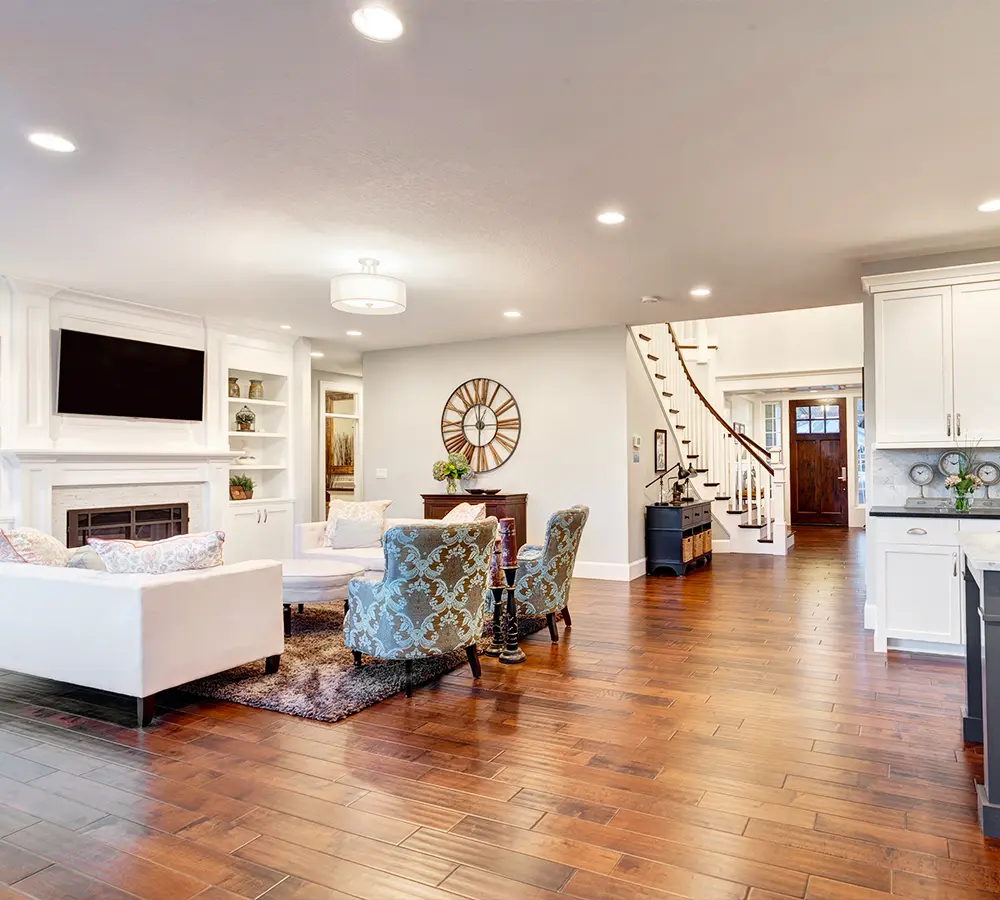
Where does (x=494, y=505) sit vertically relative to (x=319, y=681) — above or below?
above

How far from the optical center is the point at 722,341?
11.2 metres

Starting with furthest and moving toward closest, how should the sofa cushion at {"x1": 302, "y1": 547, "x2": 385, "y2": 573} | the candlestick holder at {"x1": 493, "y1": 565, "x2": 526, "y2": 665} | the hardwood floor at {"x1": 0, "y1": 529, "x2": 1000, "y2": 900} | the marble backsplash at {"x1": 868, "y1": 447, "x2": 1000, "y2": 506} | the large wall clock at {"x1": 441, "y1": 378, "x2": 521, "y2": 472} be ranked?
the large wall clock at {"x1": 441, "y1": 378, "x2": 521, "y2": 472} < the sofa cushion at {"x1": 302, "y1": 547, "x2": 385, "y2": 573} < the marble backsplash at {"x1": 868, "y1": 447, "x2": 1000, "y2": 506} < the candlestick holder at {"x1": 493, "y1": 565, "x2": 526, "y2": 665} < the hardwood floor at {"x1": 0, "y1": 529, "x2": 1000, "y2": 900}

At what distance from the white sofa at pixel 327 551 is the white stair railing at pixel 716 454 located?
4502 mm

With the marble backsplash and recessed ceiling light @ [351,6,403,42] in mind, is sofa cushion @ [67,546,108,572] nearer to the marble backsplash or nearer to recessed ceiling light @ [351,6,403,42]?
recessed ceiling light @ [351,6,403,42]

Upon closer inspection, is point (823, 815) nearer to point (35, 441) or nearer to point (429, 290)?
point (429, 290)

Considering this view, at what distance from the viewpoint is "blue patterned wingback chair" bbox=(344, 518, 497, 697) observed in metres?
3.61

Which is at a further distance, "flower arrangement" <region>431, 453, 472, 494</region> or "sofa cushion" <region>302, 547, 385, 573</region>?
"flower arrangement" <region>431, 453, 472, 494</region>

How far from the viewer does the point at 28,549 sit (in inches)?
150

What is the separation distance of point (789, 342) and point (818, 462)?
130 inches

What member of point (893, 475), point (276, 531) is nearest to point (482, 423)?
point (276, 531)

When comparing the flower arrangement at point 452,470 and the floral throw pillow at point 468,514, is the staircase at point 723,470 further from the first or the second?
the floral throw pillow at point 468,514

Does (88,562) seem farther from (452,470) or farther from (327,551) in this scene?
(452,470)

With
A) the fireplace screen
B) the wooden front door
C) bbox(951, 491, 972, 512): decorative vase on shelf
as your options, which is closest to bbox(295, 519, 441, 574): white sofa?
the fireplace screen

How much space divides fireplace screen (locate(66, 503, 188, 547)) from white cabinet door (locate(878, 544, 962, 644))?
571cm
